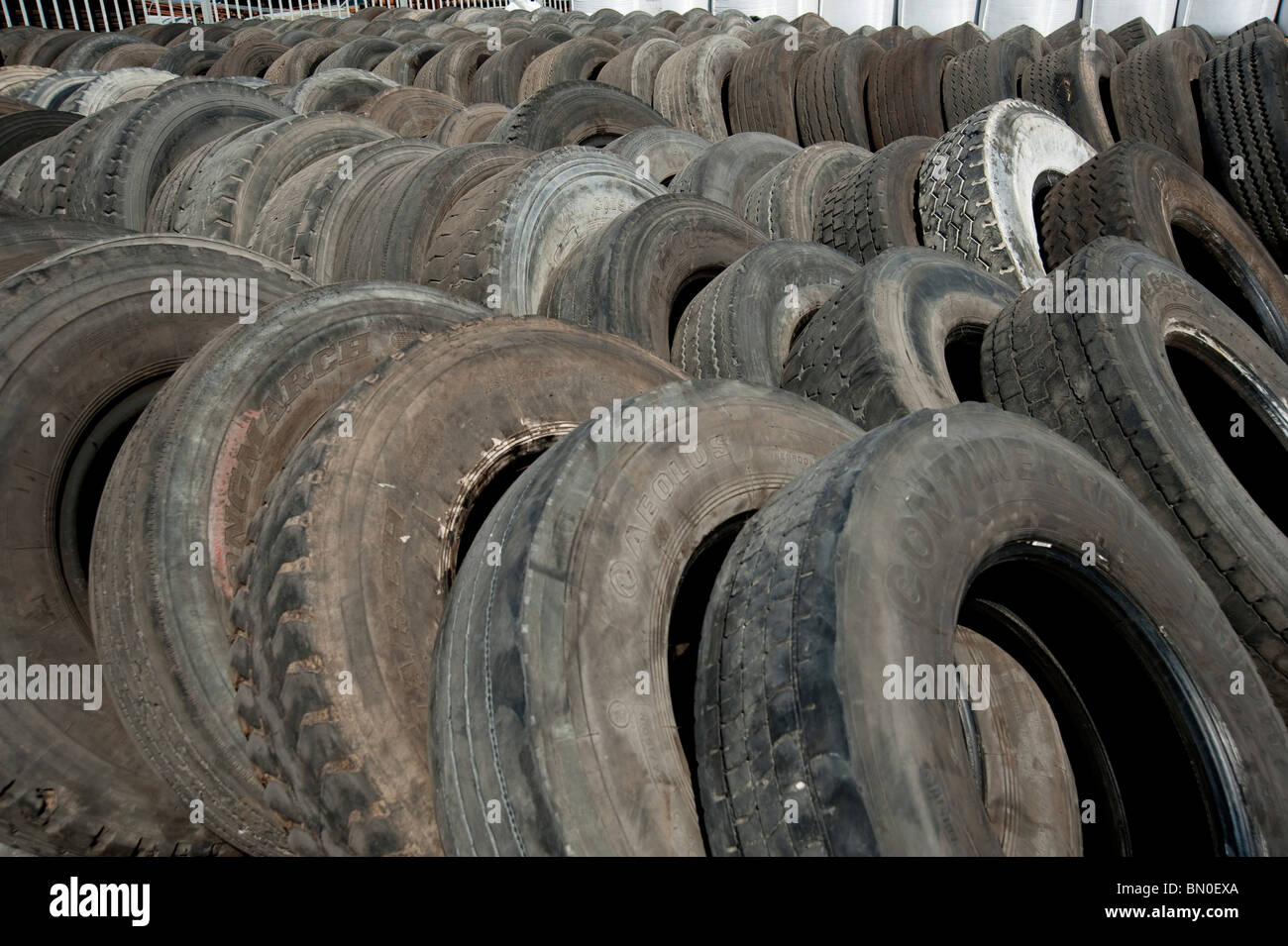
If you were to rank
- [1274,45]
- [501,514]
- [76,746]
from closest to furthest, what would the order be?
1. [501,514]
2. [76,746]
3. [1274,45]

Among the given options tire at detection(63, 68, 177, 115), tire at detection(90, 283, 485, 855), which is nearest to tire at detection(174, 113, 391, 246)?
tire at detection(90, 283, 485, 855)

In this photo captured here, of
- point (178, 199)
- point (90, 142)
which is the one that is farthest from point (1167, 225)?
point (90, 142)

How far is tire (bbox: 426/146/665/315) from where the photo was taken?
359 centimetres

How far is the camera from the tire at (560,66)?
328 inches

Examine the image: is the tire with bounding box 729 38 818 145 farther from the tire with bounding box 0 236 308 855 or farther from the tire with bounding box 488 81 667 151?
the tire with bounding box 0 236 308 855

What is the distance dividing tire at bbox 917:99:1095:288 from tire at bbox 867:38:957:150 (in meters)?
2.75

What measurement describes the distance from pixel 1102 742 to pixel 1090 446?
1.02 metres

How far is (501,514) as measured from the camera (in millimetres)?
2010

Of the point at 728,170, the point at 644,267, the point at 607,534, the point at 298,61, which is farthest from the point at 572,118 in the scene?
the point at 298,61

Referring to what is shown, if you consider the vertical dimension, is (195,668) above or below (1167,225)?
below

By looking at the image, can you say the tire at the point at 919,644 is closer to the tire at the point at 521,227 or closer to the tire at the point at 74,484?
the tire at the point at 74,484

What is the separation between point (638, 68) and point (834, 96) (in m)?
2.03
